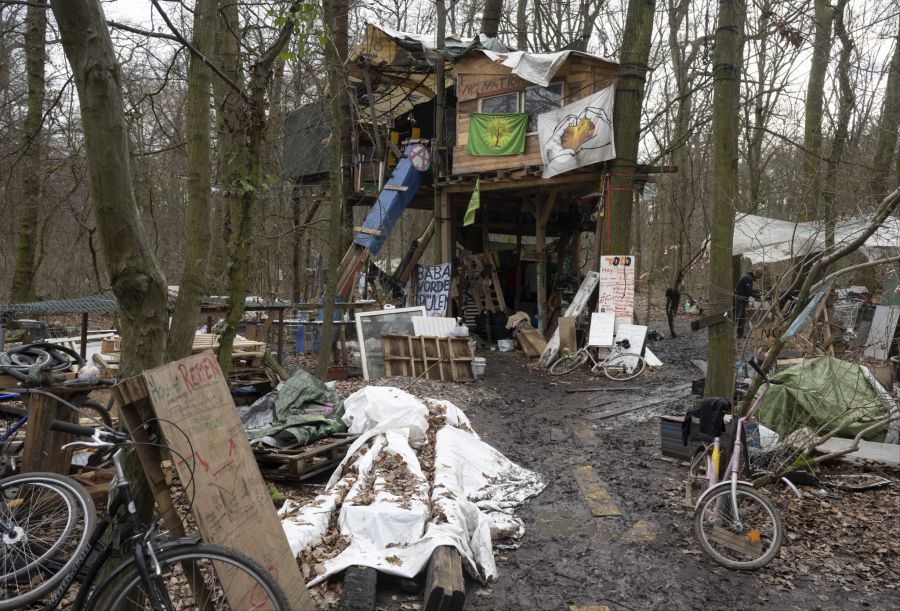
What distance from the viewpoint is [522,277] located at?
20.7 m

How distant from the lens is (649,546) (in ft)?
16.6

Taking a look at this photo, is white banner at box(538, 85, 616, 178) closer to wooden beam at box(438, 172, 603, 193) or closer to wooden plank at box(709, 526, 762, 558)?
wooden beam at box(438, 172, 603, 193)

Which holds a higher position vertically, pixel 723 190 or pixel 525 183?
pixel 525 183

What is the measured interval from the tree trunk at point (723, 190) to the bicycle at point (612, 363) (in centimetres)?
A: 465

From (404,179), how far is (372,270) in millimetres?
3065

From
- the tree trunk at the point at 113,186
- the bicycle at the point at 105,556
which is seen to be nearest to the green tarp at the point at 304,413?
the bicycle at the point at 105,556

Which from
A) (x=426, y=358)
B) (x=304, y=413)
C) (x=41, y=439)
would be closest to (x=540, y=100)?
(x=426, y=358)

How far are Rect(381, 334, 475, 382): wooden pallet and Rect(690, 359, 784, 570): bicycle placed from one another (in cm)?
727

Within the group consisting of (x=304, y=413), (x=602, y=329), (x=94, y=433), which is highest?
(x=94, y=433)

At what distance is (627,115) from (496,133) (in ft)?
10.1

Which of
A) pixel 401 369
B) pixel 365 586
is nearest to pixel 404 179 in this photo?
pixel 401 369

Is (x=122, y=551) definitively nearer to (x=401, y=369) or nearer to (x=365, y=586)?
(x=365, y=586)

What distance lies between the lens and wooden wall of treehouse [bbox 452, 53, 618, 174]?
46.9 ft

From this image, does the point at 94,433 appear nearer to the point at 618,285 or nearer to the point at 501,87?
the point at 618,285
